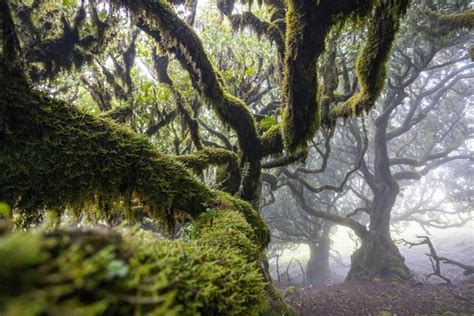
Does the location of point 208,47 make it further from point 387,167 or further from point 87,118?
point 387,167

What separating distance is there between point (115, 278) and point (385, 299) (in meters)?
13.1

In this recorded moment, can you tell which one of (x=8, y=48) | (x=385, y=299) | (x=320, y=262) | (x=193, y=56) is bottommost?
(x=385, y=299)

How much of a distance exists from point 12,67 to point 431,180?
33378 mm

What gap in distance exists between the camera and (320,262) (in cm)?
2073

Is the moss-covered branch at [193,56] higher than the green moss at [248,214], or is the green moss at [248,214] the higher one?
the moss-covered branch at [193,56]

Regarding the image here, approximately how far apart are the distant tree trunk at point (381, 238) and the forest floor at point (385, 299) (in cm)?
87

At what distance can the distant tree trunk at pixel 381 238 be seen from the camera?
1423 cm

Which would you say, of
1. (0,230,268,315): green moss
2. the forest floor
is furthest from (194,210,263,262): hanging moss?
the forest floor

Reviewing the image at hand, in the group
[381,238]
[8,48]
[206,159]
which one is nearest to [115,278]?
[8,48]

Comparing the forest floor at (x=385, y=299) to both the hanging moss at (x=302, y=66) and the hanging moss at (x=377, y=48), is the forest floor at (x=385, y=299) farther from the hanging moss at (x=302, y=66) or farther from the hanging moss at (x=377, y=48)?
the hanging moss at (x=377, y=48)

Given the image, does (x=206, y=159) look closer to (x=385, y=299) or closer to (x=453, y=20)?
(x=453, y=20)

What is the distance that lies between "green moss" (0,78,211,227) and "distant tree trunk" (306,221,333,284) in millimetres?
18262

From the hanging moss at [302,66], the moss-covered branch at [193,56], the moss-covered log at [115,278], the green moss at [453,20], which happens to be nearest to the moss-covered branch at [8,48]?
the moss-covered branch at [193,56]

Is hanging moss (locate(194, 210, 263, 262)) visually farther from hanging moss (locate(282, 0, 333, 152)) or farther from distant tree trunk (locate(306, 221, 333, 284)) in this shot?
distant tree trunk (locate(306, 221, 333, 284))
